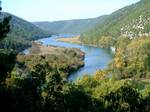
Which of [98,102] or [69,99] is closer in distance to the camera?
[69,99]

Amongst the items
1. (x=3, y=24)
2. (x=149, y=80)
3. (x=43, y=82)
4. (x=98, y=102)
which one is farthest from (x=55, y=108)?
(x=149, y=80)

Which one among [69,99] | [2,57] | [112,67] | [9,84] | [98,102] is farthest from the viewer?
[112,67]

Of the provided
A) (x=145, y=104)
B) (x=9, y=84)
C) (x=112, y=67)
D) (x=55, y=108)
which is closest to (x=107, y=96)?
(x=145, y=104)

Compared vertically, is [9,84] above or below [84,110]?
above

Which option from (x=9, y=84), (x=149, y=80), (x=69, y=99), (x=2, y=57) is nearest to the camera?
(x=2, y=57)

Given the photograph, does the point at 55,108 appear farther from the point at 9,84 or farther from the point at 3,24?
the point at 3,24

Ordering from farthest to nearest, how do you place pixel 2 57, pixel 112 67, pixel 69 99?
pixel 112 67 < pixel 69 99 < pixel 2 57

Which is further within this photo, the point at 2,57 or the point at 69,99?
the point at 69,99

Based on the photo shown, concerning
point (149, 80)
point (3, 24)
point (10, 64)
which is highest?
point (3, 24)

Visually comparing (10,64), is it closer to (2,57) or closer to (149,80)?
(2,57)
